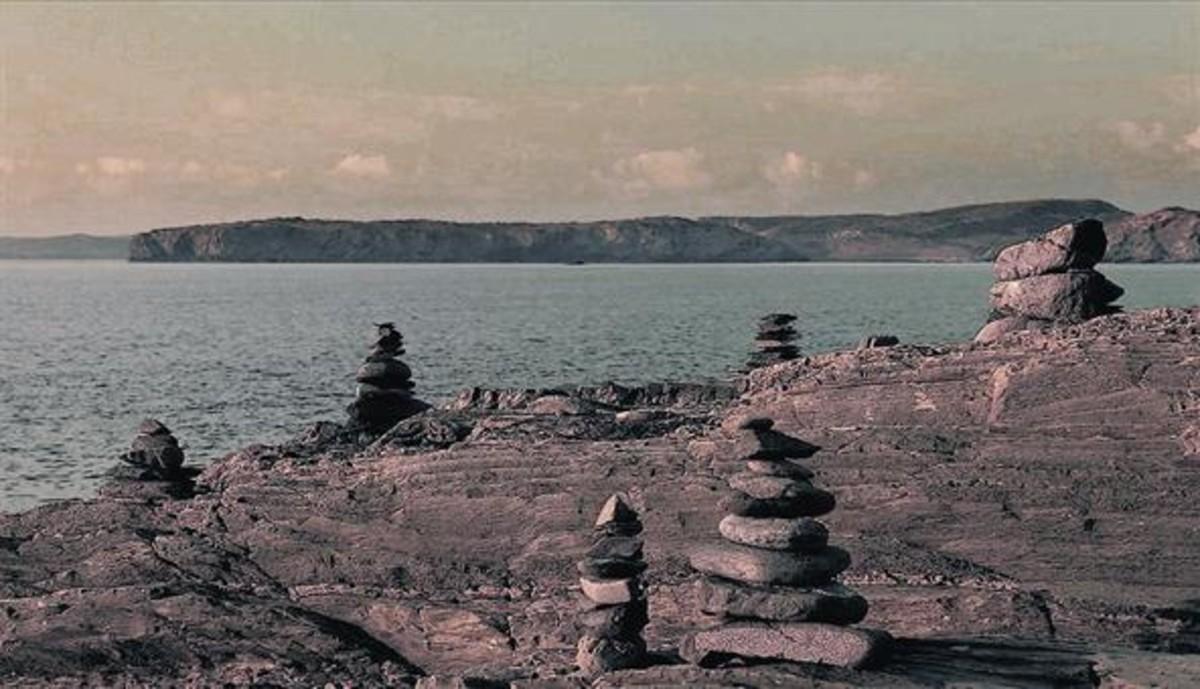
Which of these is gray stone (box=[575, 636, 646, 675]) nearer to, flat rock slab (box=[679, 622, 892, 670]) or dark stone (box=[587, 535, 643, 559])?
flat rock slab (box=[679, 622, 892, 670])

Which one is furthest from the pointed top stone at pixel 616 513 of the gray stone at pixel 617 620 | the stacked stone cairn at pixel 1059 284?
the stacked stone cairn at pixel 1059 284

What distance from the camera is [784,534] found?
22.4m

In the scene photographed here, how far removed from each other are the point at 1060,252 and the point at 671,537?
47.1 feet

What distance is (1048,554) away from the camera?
27938 mm

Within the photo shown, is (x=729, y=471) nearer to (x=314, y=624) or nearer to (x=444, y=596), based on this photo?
(x=444, y=596)

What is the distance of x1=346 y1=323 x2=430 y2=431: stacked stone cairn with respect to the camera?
4478 centimetres

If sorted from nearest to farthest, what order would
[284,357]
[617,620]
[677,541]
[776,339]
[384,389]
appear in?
[617,620] → [677,541] → [384,389] → [776,339] → [284,357]

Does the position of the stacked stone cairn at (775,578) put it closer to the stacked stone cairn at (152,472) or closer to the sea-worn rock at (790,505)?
the sea-worn rock at (790,505)

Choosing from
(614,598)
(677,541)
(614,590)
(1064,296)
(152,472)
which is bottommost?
(677,541)

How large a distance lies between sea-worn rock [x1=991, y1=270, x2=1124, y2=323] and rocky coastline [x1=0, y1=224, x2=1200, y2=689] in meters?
2.75

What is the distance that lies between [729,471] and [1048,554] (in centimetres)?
595

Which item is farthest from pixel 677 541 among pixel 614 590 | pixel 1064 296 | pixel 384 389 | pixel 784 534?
pixel 384 389

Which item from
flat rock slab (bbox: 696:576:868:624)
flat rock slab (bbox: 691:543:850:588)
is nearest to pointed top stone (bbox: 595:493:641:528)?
flat rock slab (bbox: 691:543:850:588)

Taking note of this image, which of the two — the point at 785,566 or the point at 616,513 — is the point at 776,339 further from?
the point at 785,566
